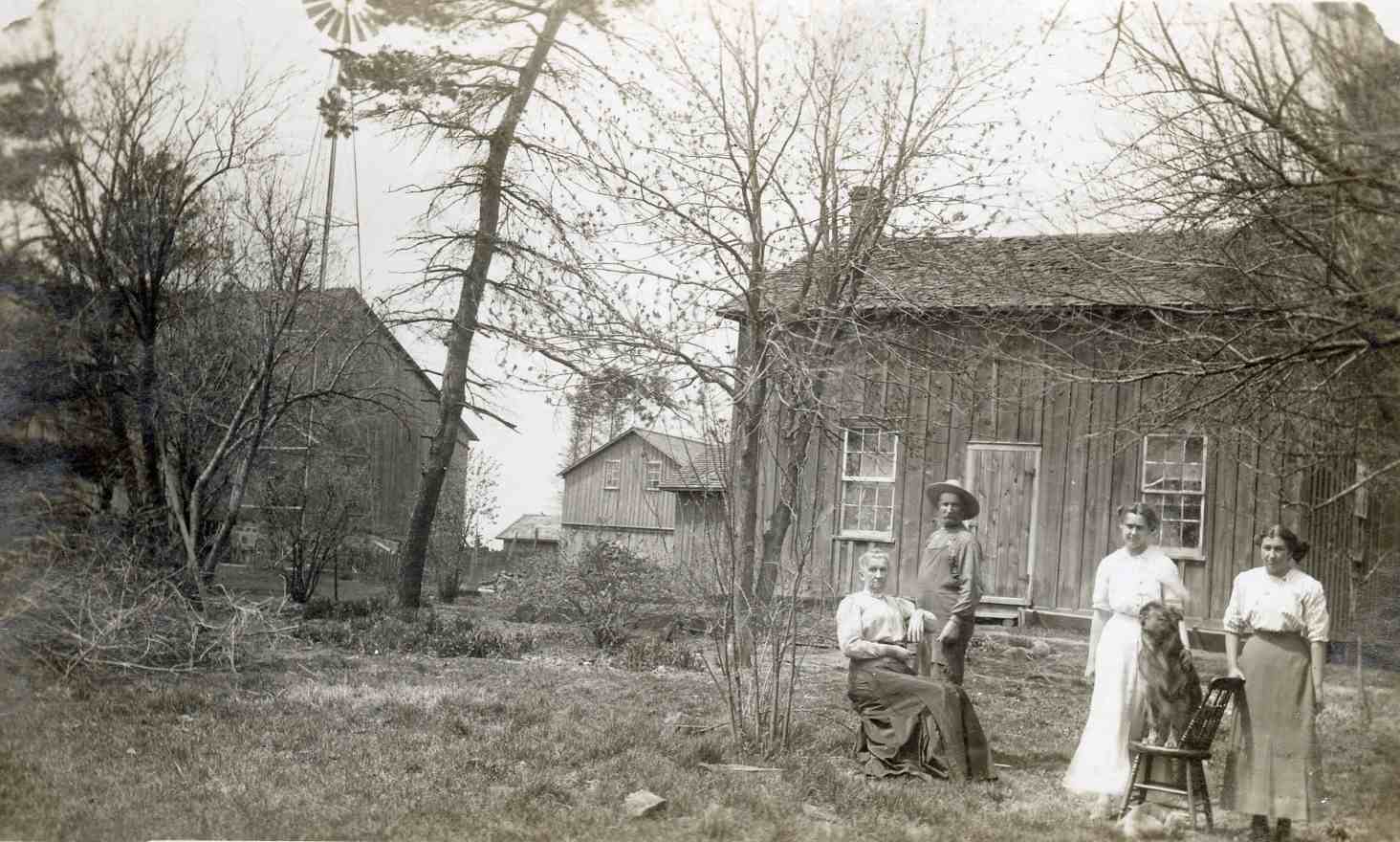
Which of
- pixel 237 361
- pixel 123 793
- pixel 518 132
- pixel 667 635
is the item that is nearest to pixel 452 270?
pixel 518 132

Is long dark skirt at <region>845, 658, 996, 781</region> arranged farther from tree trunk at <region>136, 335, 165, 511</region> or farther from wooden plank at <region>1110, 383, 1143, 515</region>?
tree trunk at <region>136, 335, 165, 511</region>

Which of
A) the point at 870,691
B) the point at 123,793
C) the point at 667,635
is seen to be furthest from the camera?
the point at 667,635

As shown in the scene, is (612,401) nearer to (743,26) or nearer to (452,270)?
(452,270)

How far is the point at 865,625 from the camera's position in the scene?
202 inches

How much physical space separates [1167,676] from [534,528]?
3.11 meters

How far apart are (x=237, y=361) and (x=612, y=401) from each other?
1848 millimetres

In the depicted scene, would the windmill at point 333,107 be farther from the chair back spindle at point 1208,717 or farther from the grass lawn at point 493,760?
the chair back spindle at point 1208,717

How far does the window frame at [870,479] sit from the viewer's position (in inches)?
230

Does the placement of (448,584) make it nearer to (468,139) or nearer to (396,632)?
(396,632)

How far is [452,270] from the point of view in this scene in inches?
217

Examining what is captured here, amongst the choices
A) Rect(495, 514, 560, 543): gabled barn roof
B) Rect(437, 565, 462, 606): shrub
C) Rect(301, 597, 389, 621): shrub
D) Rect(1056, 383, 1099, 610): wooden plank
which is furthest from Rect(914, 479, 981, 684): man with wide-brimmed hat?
Rect(301, 597, 389, 621): shrub

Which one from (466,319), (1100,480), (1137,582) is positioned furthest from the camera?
(1100,480)

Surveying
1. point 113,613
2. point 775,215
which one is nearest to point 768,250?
point 775,215

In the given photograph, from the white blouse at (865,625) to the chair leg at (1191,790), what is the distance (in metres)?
1.33
